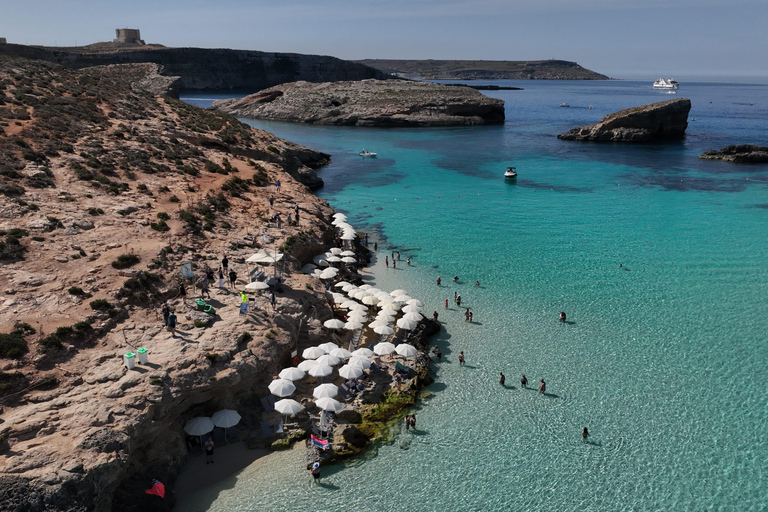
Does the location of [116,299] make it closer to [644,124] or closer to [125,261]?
[125,261]

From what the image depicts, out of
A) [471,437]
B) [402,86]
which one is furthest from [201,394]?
[402,86]

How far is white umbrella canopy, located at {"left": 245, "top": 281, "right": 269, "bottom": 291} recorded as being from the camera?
26.1 metres

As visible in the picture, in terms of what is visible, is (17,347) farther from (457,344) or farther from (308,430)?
(457,344)

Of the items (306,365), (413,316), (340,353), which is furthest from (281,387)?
(413,316)

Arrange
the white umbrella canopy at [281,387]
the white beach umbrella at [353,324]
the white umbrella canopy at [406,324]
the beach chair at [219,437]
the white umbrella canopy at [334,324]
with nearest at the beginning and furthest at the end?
the beach chair at [219,437], the white umbrella canopy at [281,387], the white umbrella canopy at [334,324], the white umbrella canopy at [406,324], the white beach umbrella at [353,324]

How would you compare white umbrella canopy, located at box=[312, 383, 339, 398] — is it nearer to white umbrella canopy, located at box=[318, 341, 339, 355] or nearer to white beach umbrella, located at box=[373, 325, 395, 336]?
white umbrella canopy, located at box=[318, 341, 339, 355]

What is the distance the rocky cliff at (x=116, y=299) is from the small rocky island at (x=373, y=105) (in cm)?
8252

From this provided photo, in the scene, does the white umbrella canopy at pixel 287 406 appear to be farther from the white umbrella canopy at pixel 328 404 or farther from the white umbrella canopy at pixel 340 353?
the white umbrella canopy at pixel 340 353

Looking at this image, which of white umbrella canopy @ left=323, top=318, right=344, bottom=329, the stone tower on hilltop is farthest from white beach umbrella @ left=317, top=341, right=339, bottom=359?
the stone tower on hilltop

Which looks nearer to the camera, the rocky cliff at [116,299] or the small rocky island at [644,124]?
the rocky cliff at [116,299]

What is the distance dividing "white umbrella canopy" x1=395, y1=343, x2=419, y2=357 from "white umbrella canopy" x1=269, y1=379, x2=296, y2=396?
5981 mm

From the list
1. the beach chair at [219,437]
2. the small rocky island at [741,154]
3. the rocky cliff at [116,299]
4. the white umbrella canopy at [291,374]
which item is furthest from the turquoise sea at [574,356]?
the small rocky island at [741,154]

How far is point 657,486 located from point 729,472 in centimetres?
320

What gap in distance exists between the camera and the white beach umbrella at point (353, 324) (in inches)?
1098
